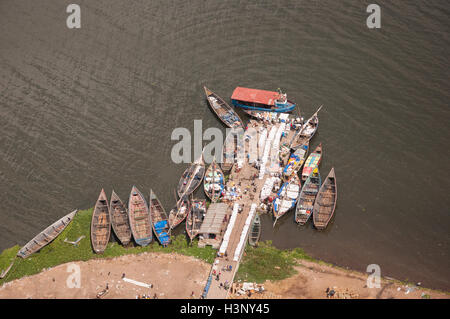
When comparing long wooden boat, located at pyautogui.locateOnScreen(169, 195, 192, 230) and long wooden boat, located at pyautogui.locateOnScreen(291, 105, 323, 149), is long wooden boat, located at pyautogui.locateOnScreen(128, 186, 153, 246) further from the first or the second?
long wooden boat, located at pyautogui.locateOnScreen(291, 105, 323, 149)

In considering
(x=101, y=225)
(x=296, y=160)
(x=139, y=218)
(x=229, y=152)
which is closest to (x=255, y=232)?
(x=296, y=160)

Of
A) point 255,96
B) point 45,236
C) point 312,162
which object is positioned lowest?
point 45,236

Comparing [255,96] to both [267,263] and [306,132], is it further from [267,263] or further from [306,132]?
[267,263]

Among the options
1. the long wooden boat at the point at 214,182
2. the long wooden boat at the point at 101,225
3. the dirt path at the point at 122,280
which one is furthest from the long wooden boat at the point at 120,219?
the long wooden boat at the point at 214,182

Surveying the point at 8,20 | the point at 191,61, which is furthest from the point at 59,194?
the point at 8,20

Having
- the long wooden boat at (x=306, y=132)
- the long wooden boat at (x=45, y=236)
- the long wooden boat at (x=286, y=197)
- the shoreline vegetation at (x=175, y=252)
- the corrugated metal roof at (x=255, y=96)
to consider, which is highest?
the corrugated metal roof at (x=255, y=96)

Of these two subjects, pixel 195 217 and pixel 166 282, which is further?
pixel 195 217

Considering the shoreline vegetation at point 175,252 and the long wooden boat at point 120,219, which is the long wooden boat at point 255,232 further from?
the long wooden boat at point 120,219
